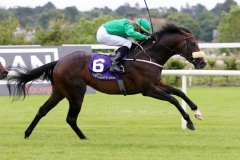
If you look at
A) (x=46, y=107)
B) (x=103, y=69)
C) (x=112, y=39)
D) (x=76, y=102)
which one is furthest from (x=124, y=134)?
(x=112, y=39)

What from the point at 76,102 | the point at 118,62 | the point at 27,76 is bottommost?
the point at 76,102

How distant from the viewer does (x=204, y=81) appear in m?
21.7

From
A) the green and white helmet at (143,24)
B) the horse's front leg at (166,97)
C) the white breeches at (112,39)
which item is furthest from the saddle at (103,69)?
the green and white helmet at (143,24)

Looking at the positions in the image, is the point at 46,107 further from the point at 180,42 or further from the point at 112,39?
the point at 180,42

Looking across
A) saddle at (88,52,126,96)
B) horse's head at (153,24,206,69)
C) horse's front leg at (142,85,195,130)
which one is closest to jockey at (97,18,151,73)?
saddle at (88,52,126,96)

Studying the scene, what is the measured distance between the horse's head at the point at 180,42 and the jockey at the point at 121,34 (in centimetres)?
24

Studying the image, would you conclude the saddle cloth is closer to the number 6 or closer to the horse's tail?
the number 6

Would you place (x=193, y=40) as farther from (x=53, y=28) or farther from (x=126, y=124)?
(x=53, y=28)

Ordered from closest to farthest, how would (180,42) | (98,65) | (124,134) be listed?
(98,65), (180,42), (124,134)

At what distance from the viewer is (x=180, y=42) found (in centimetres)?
894

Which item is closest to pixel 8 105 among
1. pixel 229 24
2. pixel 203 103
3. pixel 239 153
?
pixel 203 103

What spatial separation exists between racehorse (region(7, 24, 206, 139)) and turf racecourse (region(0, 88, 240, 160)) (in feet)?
1.73

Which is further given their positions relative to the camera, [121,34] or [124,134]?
[124,134]

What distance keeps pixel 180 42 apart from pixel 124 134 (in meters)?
1.60
